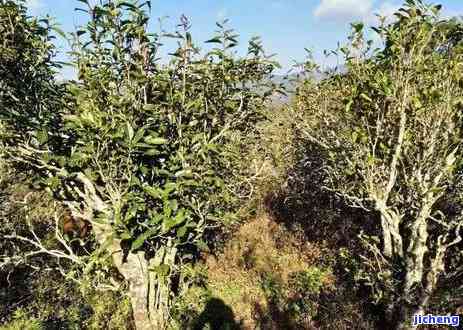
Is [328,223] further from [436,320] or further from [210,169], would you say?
[210,169]

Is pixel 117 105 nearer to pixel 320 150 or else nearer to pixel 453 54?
pixel 453 54

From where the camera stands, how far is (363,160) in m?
7.77

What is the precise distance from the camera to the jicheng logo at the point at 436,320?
6859mm

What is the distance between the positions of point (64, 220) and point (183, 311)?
6459 mm

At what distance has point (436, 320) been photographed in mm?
7156

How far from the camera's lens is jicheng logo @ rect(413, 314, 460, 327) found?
270 inches

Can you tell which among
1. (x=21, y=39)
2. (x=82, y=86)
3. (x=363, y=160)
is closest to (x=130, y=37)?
(x=82, y=86)

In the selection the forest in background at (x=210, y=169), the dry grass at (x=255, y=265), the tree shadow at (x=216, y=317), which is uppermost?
the forest in background at (x=210, y=169)

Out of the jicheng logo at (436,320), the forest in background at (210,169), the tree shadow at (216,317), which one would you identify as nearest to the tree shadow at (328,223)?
the forest in background at (210,169)

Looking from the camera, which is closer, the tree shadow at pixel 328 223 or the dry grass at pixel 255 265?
the tree shadow at pixel 328 223

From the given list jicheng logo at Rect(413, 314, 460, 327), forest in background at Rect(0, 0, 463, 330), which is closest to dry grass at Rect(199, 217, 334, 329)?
forest in background at Rect(0, 0, 463, 330)

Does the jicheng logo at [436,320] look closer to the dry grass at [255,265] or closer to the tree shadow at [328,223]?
the tree shadow at [328,223]

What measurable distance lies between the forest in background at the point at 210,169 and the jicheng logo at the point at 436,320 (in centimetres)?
17

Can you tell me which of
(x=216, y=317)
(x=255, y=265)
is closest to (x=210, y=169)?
(x=216, y=317)
